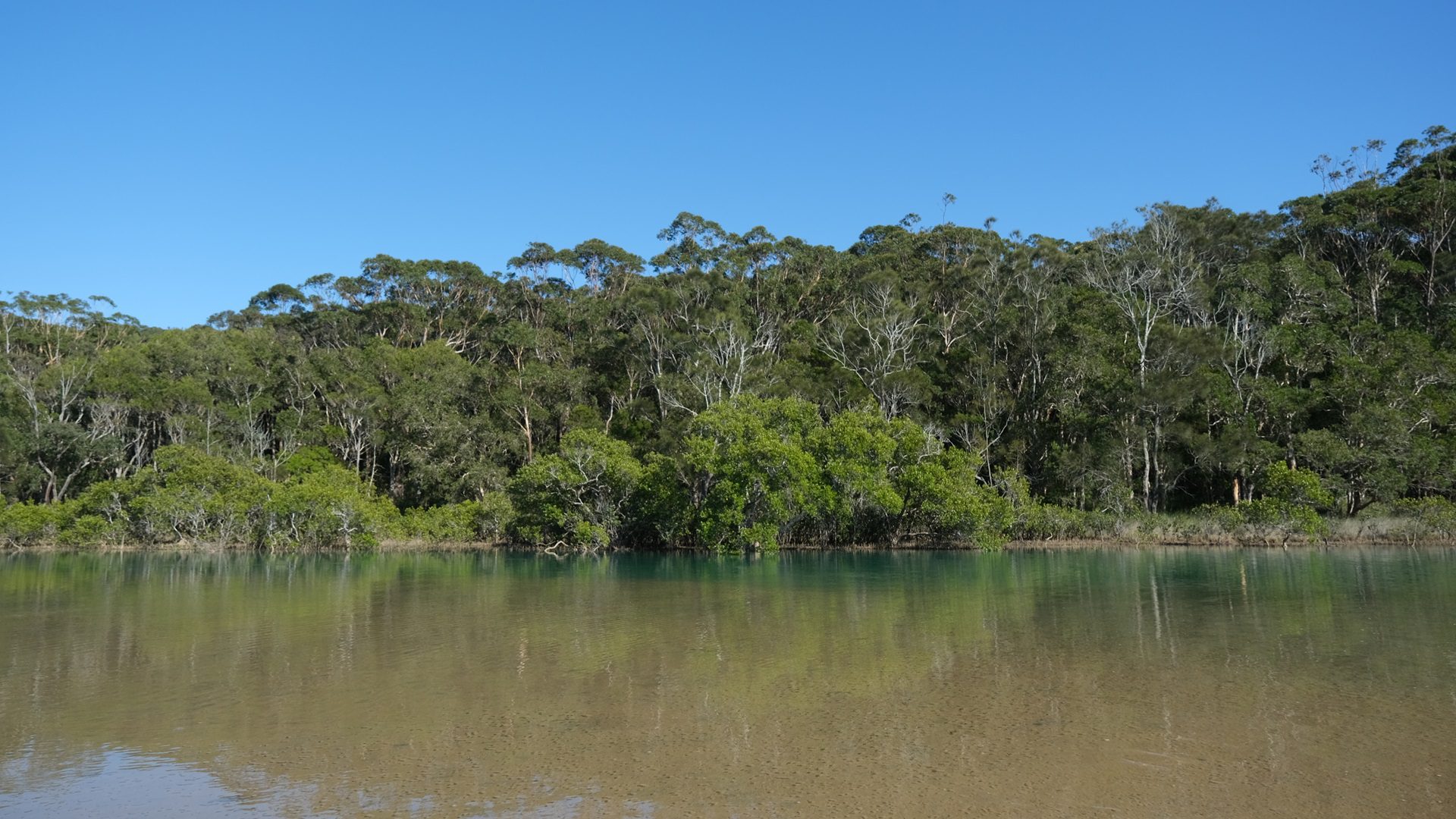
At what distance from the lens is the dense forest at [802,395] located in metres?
37.6

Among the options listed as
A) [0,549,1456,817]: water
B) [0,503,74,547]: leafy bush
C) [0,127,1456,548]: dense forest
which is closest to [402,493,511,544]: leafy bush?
[0,127,1456,548]: dense forest

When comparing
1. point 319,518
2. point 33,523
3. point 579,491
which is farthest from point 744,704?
point 33,523

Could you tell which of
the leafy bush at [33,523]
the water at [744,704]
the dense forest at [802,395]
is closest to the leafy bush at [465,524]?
the dense forest at [802,395]

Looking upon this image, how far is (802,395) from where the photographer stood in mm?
47125

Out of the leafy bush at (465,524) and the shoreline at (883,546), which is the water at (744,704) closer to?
the shoreline at (883,546)

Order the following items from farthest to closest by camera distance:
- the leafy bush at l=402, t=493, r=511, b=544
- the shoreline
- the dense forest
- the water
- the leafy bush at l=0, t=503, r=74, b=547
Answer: the leafy bush at l=402, t=493, r=511, b=544 → the leafy bush at l=0, t=503, r=74, b=547 → the dense forest → the shoreline → the water

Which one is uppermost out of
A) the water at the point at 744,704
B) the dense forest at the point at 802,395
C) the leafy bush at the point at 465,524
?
the dense forest at the point at 802,395

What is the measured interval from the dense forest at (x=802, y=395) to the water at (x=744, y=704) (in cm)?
1835

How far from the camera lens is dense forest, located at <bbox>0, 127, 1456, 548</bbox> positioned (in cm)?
3756

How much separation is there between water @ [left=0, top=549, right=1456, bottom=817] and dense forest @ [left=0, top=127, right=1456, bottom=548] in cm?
1835

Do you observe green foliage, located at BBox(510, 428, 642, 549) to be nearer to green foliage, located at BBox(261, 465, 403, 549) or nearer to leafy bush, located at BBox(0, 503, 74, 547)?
green foliage, located at BBox(261, 465, 403, 549)

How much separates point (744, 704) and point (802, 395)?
37.6 meters

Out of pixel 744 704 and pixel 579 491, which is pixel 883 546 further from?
pixel 744 704

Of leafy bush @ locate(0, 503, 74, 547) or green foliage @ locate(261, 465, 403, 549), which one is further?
leafy bush @ locate(0, 503, 74, 547)
